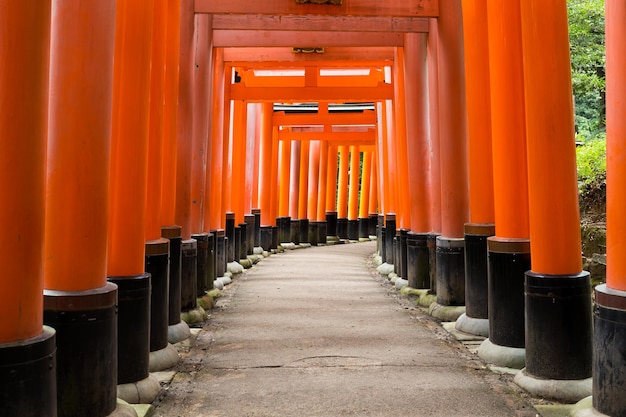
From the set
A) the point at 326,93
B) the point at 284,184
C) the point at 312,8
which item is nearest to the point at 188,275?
the point at 312,8

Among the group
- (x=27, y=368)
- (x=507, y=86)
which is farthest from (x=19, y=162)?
(x=507, y=86)

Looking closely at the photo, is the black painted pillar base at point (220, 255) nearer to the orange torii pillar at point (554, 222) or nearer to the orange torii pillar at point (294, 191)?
the orange torii pillar at point (554, 222)

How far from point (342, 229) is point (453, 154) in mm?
18379

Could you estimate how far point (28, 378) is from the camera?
2650mm

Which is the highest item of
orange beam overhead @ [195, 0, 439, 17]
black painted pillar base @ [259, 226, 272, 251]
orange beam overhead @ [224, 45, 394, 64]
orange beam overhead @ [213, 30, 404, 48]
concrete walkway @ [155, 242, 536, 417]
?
orange beam overhead @ [224, 45, 394, 64]

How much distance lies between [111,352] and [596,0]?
12.0m

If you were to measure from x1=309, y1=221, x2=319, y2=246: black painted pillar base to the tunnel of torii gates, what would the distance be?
12.7 meters

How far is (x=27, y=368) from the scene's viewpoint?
2652 millimetres

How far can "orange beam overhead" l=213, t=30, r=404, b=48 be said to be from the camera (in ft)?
32.2

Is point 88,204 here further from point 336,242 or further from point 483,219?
point 336,242

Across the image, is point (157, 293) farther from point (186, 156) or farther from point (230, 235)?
point (230, 235)

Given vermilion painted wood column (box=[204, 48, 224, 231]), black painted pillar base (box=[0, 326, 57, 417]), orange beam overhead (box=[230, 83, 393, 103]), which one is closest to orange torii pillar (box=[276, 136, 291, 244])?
orange beam overhead (box=[230, 83, 393, 103])

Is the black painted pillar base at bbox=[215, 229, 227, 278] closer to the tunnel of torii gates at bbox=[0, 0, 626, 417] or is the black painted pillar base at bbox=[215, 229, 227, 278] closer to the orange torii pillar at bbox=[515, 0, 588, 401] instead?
the tunnel of torii gates at bbox=[0, 0, 626, 417]

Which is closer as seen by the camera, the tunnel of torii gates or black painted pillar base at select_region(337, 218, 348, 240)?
the tunnel of torii gates
